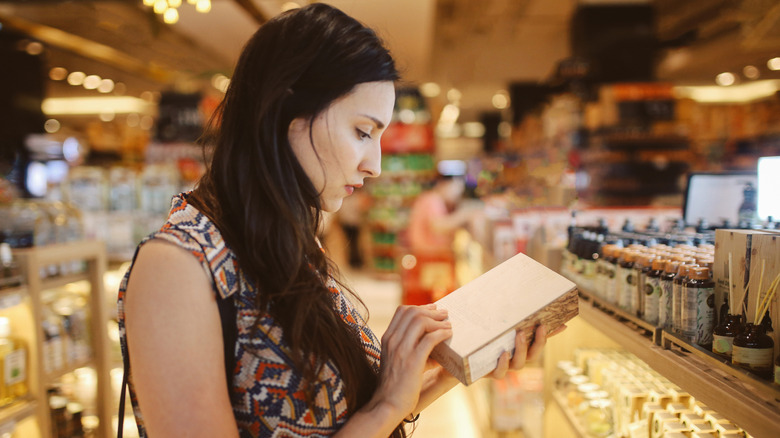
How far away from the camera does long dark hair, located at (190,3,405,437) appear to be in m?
0.95

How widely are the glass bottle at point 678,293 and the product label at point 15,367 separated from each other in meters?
2.61

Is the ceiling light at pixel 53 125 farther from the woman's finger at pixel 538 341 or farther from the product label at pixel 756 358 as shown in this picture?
the product label at pixel 756 358

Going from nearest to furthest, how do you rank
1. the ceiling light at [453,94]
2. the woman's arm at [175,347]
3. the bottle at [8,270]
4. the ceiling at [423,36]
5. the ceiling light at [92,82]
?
the woman's arm at [175,347]
the bottle at [8,270]
the ceiling at [423,36]
the ceiling light at [92,82]
the ceiling light at [453,94]

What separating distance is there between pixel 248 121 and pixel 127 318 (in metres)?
0.40

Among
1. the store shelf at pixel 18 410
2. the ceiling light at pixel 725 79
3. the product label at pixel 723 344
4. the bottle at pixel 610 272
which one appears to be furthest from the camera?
the ceiling light at pixel 725 79

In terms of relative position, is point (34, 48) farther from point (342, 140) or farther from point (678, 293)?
point (678, 293)

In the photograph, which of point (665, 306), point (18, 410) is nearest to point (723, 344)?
point (665, 306)

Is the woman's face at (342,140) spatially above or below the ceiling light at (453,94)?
below

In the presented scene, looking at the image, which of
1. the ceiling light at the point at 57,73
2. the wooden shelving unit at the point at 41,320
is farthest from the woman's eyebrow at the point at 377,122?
the ceiling light at the point at 57,73

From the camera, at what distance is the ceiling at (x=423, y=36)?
6769 millimetres

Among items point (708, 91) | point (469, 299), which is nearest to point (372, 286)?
point (469, 299)

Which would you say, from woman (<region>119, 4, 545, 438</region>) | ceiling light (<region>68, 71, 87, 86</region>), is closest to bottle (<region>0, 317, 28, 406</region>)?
woman (<region>119, 4, 545, 438</region>)

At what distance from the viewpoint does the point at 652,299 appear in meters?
1.53

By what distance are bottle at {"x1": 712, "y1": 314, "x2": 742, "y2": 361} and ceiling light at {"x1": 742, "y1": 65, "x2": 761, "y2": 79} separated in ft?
39.8
